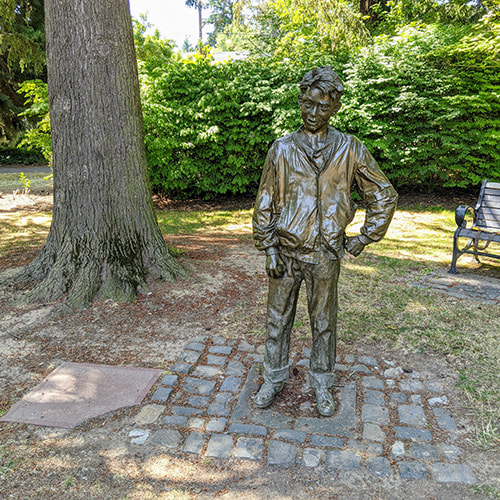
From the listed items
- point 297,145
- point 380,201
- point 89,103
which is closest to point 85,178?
point 89,103

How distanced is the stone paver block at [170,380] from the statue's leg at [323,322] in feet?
3.71

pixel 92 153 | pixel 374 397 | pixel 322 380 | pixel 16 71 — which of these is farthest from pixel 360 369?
pixel 16 71

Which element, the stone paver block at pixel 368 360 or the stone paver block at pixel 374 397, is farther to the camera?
the stone paver block at pixel 368 360

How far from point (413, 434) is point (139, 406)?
6.55 ft

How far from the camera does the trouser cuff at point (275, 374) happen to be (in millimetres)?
3258

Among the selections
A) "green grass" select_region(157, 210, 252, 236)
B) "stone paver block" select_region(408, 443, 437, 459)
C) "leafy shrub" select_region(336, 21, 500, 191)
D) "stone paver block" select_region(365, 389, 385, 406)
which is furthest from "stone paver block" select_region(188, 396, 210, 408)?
"leafy shrub" select_region(336, 21, 500, 191)

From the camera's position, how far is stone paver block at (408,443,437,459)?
A: 9.04 ft

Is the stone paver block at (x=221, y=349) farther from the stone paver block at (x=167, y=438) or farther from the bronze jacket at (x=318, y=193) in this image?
the bronze jacket at (x=318, y=193)

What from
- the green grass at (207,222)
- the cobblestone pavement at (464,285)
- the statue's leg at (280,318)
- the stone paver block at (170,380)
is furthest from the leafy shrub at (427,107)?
the stone paver block at (170,380)

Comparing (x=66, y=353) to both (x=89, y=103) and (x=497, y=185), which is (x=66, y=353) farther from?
(x=497, y=185)

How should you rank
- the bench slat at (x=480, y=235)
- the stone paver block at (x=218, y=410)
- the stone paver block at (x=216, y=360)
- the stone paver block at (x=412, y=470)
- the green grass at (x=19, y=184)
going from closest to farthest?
the stone paver block at (x=412, y=470)
the stone paver block at (x=218, y=410)
the stone paver block at (x=216, y=360)
the bench slat at (x=480, y=235)
the green grass at (x=19, y=184)

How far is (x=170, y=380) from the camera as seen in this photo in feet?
11.7

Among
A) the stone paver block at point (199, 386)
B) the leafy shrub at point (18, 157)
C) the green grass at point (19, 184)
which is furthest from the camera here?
the leafy shrub at point (18, 157)

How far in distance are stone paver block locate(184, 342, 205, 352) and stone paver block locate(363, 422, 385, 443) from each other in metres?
1.73
